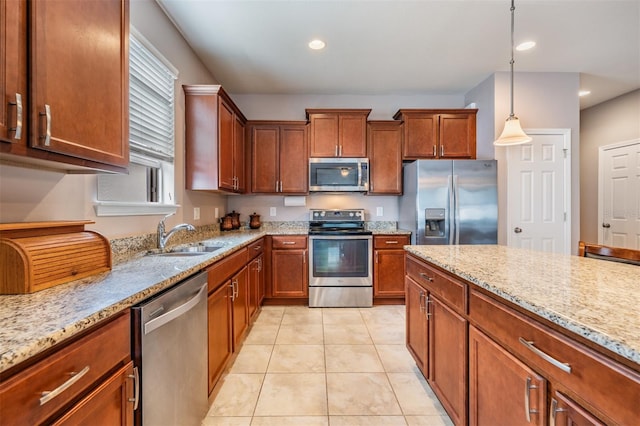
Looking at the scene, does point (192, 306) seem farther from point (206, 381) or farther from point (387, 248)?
point (387, 248)

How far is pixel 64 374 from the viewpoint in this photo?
0.69m

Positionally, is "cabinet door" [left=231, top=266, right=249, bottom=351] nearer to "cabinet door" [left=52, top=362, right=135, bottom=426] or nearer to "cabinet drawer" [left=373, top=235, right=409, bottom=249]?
"cabinet door" [left=52, top=362, right=135, bottom=426]

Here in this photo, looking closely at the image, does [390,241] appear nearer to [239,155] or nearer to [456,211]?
[456,211]

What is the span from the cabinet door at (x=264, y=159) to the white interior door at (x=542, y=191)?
8.91ft

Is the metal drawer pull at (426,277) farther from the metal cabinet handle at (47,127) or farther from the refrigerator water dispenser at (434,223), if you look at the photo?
the metal cabinet handle at (47,127)

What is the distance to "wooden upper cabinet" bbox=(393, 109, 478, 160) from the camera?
3.61 m

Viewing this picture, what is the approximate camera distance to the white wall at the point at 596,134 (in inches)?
152

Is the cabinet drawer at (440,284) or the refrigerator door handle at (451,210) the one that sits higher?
the refrigerator door handle at (451,210)

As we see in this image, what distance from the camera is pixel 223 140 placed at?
8.96 ft

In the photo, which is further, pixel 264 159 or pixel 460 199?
pixel 264 159

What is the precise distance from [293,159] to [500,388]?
3.12 meters

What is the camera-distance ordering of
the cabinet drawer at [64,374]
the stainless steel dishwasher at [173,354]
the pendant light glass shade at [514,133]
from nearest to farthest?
the cabinet drawer at [64,374] < the stainless steel dishwasher at [173,354] < the pendant light glass shade at [514,133]

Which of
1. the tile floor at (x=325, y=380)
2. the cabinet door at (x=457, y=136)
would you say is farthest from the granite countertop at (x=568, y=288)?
the cabinet door at (x=457, y=136)

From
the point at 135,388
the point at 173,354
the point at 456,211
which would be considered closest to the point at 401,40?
the point at 456,211
